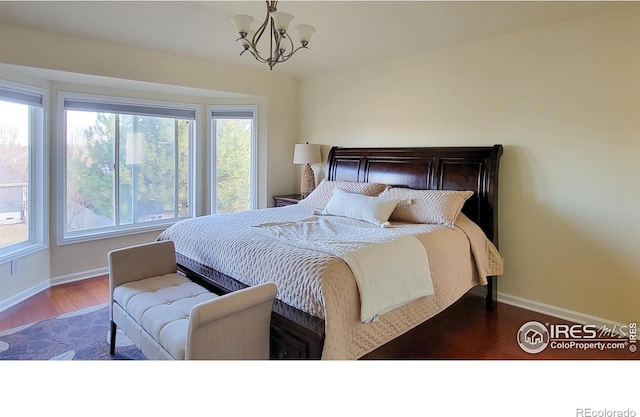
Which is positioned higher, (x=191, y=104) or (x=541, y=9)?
(x=541, y=9)

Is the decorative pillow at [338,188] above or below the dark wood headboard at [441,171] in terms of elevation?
below

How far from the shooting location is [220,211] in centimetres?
507

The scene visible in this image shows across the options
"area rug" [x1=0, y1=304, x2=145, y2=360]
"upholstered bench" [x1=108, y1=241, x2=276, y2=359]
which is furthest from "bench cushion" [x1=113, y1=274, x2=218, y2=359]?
"area rug" [x1=0, y1=304, x2=145, y2=360]

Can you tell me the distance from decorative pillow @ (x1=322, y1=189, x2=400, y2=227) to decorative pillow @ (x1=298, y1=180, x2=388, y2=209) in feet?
1.16

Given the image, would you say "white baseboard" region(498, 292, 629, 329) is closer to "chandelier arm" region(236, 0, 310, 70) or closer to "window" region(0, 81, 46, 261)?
"chandelier arm" region(236, 0, 310, 70)

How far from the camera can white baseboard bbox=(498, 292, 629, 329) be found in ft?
9.55

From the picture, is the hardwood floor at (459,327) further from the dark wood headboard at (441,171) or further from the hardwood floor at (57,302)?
the dark wood headboard at (441,171)

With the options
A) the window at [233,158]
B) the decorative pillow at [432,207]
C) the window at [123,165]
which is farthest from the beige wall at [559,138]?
the window at [123,165]

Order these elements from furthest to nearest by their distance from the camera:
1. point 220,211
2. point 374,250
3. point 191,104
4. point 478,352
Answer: point 220,211 → point 191,104 → point 478,352 → point 374,250

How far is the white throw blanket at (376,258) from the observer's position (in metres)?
2.01

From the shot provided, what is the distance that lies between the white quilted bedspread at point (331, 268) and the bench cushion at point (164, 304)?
26 centimetres
